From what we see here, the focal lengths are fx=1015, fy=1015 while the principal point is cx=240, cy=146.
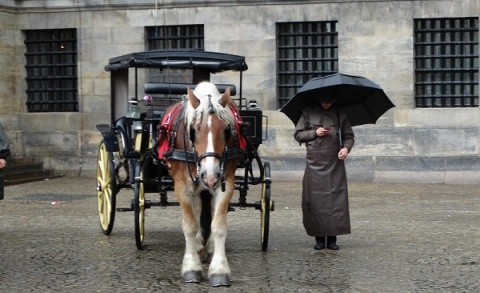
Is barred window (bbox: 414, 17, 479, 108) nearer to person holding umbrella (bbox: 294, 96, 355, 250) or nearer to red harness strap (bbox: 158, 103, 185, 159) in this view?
person holding umbrella (bbox: 294, 96, 355, 250)

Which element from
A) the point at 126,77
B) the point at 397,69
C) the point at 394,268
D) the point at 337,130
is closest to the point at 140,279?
the point at 394,268

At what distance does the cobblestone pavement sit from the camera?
9.05 metres

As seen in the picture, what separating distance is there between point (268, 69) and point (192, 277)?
39.3 ft

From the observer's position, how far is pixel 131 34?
21.4 meters

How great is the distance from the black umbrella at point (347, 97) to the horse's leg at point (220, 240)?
7.24 ft

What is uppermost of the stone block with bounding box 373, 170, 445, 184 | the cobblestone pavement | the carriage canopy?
the carriage canopy

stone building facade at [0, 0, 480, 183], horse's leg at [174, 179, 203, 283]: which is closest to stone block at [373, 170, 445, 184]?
stone building facade at [0, 0, 480, 183]

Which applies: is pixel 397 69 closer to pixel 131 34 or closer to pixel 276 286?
pixel 131 34

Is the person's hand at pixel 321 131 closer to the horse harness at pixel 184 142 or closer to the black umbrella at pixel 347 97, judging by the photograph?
the black umbrella at pixel 347 97

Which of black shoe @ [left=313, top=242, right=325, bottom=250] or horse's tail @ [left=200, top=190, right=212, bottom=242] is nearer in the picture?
horse's tail @ [left=200, top=190, right=212, bottom=242]

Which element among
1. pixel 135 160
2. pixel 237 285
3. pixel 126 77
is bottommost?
pixel 237 285

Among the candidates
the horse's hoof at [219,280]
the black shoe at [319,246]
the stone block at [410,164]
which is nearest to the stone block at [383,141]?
the stone block at [410,164]

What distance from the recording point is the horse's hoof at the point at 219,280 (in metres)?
8.84

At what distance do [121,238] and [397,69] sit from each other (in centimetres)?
974
